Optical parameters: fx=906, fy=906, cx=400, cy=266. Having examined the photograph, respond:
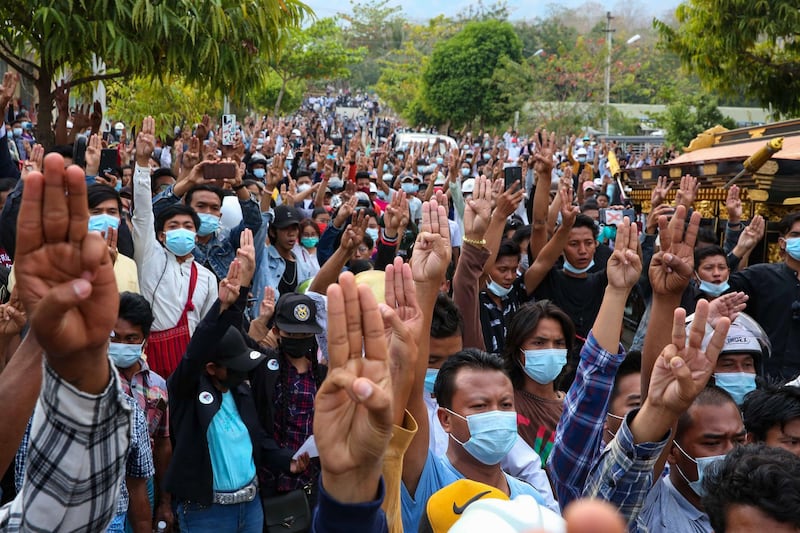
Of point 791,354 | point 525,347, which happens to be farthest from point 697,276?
point 525,347

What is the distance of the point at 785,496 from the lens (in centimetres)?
236

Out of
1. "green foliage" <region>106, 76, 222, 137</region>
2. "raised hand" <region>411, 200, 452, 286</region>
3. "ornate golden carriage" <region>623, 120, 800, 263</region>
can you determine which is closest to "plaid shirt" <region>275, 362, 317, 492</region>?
"raised hand" <region>411, 200, 452, 286</region>

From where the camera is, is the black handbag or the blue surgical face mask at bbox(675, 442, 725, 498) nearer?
the blue surgical face mask at bbox(675, 442, 725, 498)

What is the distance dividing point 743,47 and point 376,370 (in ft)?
40.8

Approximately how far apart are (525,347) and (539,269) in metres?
2.08

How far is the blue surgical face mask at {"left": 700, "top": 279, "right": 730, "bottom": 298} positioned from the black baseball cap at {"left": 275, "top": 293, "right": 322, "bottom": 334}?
269cm

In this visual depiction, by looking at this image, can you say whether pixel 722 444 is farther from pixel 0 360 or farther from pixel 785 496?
pixel 0 360

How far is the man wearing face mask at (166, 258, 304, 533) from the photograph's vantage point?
12.5 ft

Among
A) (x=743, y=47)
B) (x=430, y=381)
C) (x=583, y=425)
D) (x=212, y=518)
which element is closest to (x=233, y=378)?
(x=212, y=518)

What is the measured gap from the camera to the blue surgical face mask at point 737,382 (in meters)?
4.10

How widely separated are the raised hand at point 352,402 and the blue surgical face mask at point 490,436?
1.20 m

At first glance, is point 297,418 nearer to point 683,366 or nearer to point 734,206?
point 683,366

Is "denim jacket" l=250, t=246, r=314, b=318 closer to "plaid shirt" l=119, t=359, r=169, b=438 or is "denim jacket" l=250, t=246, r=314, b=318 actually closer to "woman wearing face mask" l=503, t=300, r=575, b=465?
"plaid shirt" l=119, t=359, r=169, b=438

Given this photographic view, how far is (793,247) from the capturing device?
560 centimetres
